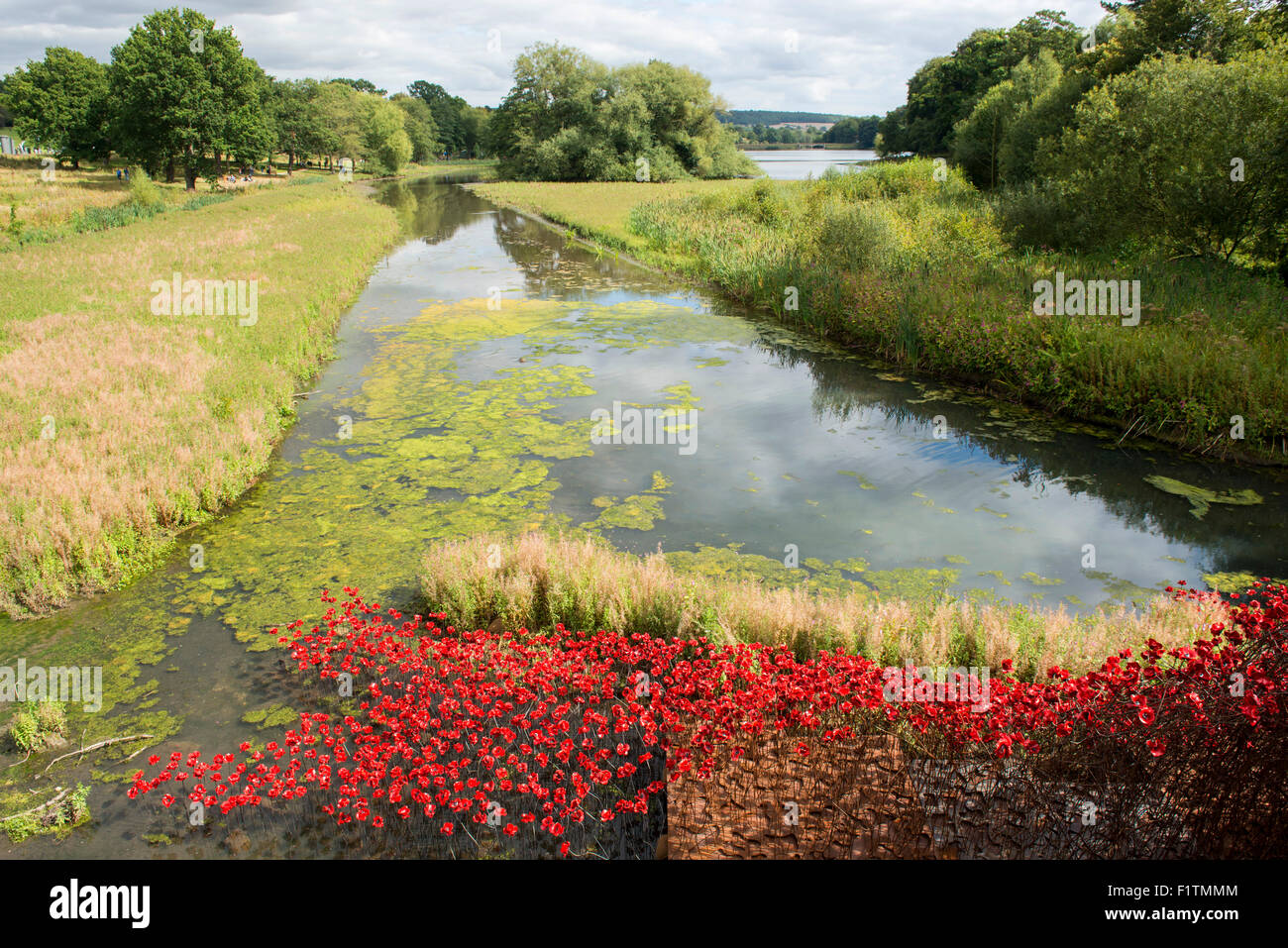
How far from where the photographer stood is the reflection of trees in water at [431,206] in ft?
125

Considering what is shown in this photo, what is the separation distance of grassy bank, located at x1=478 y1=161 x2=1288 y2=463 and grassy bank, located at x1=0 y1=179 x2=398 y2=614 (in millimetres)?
10807

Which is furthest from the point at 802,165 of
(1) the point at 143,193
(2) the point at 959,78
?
(1) the point at 143,193

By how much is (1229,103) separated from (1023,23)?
156 ft

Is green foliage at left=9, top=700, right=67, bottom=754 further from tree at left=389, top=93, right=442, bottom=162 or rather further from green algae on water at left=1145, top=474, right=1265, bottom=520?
tree at left=389, top=93, right=442, bottom=162

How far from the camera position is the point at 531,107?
71.3 metres

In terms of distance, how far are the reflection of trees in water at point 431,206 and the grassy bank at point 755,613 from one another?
96.8 feet

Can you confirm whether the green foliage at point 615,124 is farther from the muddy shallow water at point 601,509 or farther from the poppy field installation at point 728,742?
the poppy field installation at point 728,742

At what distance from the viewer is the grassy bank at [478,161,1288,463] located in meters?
10.3

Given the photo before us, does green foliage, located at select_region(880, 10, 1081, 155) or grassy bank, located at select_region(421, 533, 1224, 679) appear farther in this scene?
green foliage, located at select_region(880, 10, 1081, 155)

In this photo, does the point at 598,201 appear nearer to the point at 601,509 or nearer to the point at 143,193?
the point at 143,193

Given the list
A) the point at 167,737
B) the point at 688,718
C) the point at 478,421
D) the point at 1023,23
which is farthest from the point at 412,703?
the point at 1023,23

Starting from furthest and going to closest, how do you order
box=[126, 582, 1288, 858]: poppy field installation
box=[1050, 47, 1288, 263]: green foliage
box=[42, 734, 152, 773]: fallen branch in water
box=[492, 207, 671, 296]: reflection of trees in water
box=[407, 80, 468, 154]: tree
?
1. box=[407, 80, 468, 154]: tree
2. box=[492, 207, 671, 296]: reflection of trees in water
3. box=[1050, 47, 1288, 263]: green foliage
4. box=[42, 734, 152, 773]: fallen branch in water
5. box=[126, 582, 1288, 858]: poppy field installation

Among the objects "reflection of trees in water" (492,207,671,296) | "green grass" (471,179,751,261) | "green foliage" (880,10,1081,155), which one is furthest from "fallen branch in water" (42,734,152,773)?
"green foliage" (880,10,1081,155)

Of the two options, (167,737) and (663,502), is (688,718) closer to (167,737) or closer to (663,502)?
(167,737)
